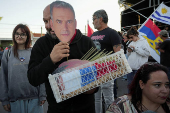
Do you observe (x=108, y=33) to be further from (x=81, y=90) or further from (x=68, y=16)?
(x=81, y=90)

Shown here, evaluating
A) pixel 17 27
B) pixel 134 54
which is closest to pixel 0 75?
pixel 17 27

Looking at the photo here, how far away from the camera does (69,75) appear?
3.21ft

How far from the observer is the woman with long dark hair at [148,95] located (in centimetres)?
132

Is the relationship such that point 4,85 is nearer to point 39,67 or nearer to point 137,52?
point 39,67

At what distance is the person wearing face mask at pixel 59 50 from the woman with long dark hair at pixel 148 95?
0.91ft

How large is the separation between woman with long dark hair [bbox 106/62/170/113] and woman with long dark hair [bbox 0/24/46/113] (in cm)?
108

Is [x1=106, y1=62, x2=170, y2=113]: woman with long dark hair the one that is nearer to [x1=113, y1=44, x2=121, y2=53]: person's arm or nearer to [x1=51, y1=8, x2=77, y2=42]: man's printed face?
[x1=51, y1=8, x2=77, y2=42]: man's printed face

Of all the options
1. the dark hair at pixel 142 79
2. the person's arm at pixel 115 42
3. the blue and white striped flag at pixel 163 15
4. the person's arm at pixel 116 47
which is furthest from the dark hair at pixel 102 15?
the blue and white striped flag at pixel 163 15

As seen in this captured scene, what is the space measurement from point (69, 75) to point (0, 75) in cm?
148

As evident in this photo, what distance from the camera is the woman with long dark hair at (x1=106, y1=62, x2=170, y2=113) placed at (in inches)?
51.8

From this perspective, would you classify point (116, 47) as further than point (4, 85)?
Yes

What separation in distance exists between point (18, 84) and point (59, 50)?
1197 millimetres

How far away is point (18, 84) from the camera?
6.28 feet

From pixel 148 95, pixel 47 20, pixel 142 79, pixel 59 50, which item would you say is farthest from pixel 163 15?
pixel 59 50
